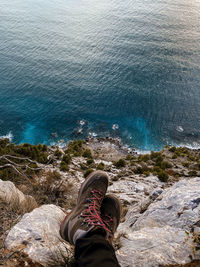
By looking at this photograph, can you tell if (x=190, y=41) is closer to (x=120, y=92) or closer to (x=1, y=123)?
(x=120, y=92)

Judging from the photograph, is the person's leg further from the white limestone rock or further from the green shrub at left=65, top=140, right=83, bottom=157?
the green shrub at left=65, top=140, right=83, bottom=157

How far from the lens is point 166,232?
12.9 ft

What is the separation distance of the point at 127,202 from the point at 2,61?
45.3 m

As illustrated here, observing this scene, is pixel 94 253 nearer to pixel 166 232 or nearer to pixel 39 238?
pixel 39 238

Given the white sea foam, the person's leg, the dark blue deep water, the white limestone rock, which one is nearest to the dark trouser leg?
the person's leg

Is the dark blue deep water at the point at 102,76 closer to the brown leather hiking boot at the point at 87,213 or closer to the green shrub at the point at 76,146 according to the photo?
the green shrub at the point at 76,146

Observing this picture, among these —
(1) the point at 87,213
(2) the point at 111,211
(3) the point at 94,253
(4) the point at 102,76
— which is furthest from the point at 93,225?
(4) the point at 102,76

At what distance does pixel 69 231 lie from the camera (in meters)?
3.44

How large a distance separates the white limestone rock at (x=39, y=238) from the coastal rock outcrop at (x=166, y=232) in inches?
44.5

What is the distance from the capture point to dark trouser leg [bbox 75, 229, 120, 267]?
235 cm

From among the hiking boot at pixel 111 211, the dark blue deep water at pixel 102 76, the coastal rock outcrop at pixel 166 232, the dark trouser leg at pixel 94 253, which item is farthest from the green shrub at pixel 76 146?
the dark trouser leg at pixel 94 253

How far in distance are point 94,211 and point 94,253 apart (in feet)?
4.30

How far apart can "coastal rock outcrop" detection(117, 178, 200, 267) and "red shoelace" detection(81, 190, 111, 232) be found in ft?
2.14

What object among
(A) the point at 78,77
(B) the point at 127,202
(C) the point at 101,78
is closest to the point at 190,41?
(C) the point at 101,78
